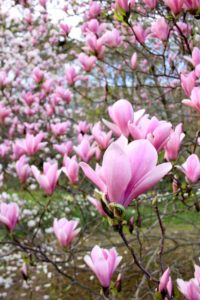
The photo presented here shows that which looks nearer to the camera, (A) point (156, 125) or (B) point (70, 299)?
(A) point (156, 125)

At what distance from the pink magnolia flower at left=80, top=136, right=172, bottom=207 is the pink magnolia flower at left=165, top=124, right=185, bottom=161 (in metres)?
0.58

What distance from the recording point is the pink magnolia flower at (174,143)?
1.54m

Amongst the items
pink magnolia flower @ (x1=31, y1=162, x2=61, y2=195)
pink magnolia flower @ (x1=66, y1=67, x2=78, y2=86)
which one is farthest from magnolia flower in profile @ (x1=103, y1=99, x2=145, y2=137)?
pink magnolia flower @ (x1=66, y1=67, x2=78, y2=86)

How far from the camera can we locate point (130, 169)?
95cm

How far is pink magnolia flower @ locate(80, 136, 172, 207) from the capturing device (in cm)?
94

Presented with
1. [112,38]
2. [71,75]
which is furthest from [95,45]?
[71,75]

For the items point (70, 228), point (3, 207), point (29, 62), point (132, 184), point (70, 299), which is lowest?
point (70, 299)

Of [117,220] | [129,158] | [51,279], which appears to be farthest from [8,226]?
[51,279]

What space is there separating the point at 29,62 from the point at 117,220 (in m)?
7.24

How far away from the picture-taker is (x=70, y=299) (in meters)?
4.85

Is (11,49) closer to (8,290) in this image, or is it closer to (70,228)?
(8,290)

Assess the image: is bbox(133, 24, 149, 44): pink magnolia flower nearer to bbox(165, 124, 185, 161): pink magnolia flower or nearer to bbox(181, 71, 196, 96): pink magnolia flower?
bbox(181, 71, 196, 96): pink magnolia flower

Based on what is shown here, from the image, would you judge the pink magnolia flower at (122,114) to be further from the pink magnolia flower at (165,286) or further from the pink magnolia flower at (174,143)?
the pink magnolia flower at (165,286)

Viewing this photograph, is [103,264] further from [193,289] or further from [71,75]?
[71,75]
